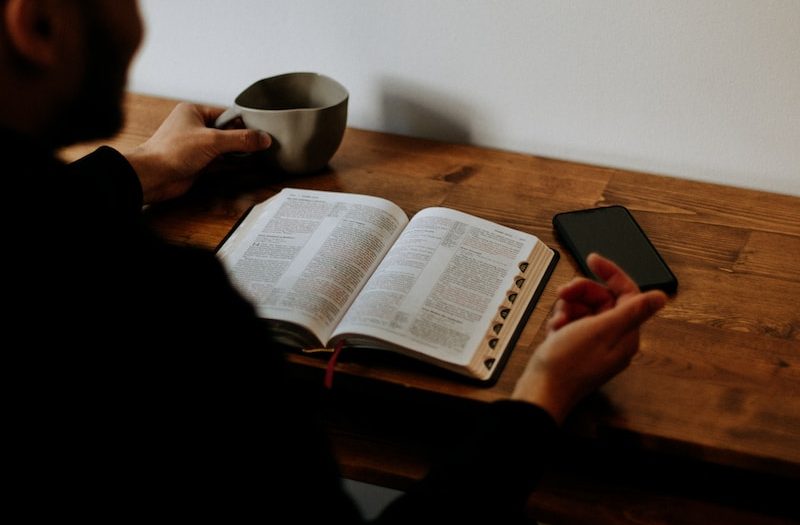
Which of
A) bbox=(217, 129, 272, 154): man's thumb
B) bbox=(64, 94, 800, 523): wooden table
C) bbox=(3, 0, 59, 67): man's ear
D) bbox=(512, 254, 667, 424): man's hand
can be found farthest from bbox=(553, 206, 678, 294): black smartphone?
bbox=(3, 0, 59, 67): man's ear

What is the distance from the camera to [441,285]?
3.20ft

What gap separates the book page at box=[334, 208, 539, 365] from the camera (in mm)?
909

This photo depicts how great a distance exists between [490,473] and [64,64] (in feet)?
1.50

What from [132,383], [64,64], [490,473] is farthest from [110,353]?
[490,473]

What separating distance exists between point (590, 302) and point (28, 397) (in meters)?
0.52

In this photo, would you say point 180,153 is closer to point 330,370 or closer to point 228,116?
point 228,116

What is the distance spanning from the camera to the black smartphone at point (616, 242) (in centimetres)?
101

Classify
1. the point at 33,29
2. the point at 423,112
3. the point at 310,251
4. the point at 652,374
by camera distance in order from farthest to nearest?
the point at 423,112, the point at 310,251, the point at 652,374, the point at 33,29

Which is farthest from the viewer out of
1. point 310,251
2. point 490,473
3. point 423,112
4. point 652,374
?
point 423,112

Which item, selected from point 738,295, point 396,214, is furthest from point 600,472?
point 396,214

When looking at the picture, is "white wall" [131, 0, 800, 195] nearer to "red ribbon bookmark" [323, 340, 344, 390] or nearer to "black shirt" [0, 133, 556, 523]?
"red ribbon bookmark" [323, 340, 344, 390]

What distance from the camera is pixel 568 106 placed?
123cm

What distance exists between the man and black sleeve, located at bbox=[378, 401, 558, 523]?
97mm

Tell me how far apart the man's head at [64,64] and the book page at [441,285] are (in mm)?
342
